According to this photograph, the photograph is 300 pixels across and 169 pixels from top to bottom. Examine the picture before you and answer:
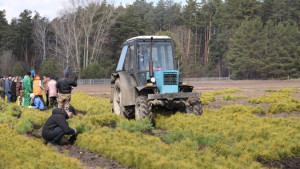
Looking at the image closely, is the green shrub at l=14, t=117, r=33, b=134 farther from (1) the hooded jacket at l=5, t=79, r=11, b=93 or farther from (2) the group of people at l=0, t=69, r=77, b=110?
(1) the hooded jacket at l=5, t=79, r=11, b=93

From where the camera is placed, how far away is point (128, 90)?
14.1 metres

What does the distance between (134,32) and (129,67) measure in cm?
5927

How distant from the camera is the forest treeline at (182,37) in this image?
6688 cm

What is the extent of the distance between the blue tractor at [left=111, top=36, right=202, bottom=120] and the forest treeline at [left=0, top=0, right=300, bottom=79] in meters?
43.0

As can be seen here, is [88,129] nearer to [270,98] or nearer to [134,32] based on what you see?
[270,98]

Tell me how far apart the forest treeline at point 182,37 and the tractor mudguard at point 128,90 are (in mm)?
43147

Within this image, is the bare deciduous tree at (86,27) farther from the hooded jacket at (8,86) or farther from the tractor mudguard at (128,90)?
the tractor mudguard at (128,90)

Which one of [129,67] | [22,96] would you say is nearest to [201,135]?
[129,67]

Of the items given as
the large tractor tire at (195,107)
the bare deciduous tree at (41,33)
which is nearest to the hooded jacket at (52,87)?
the large tractor tire at (195,107)

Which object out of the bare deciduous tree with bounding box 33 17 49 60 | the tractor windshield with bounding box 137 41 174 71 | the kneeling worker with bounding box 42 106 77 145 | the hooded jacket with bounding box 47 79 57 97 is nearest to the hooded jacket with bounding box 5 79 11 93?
the hooded jacket with bounding box 47 79 57 97

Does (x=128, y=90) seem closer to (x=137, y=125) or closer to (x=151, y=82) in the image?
(x=151, y=82)

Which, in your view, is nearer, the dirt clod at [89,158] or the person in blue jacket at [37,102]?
the dirt clod at [89,158]

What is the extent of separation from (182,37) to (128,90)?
263 ft

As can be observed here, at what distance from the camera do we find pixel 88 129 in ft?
38.4
